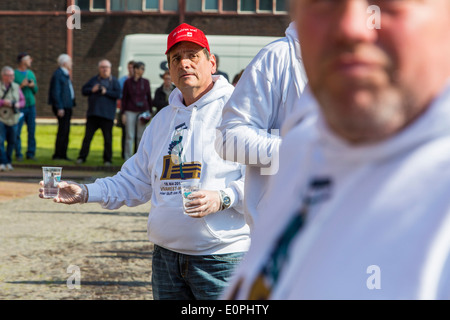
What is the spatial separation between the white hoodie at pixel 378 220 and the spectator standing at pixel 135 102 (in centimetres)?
1564

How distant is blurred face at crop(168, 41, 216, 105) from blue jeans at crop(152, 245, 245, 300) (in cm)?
86

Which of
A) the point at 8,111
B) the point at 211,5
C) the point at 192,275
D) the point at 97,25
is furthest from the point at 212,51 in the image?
Result: the point at 192,275

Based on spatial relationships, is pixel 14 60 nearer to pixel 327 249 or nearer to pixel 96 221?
pixel 96 221

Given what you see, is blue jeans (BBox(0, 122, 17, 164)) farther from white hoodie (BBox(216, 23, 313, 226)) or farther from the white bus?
white hoodie (BBox(216, 23, 313, 226))

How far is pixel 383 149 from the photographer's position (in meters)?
0.88

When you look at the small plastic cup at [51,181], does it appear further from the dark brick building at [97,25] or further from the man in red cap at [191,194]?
the dark brick building at [97,25]

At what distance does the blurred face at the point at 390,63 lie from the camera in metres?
0.86

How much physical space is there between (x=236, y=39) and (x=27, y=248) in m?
14.9

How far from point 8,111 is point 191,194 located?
12890mm

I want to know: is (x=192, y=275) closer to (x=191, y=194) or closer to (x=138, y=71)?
(x=191, y=194)

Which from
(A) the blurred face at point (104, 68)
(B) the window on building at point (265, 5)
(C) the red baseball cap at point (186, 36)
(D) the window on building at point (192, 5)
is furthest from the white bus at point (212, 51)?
(C) the red baseball cap at point (186, 36)

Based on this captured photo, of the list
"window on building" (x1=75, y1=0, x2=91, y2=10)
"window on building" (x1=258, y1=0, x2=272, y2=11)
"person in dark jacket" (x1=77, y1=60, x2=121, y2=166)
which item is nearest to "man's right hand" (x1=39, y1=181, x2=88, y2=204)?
"person in dark jacket" (x1=77, y1=60, x2=121, y2=166)

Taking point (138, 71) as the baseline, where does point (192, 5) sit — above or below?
above

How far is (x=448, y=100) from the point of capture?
33.8 inches
